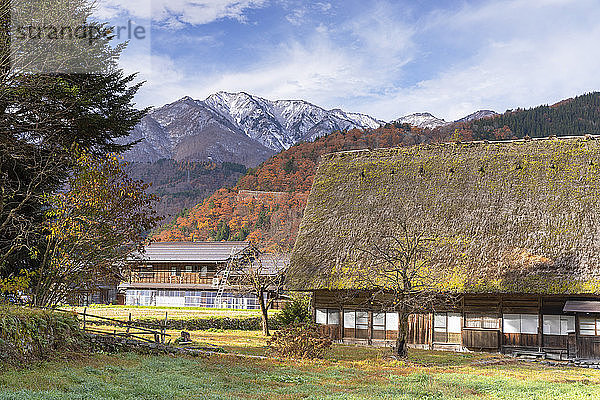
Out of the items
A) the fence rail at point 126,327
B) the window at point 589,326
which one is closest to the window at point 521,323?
the window at point 589,326

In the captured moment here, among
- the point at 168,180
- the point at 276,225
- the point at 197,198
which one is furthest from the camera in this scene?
the point at 168,180

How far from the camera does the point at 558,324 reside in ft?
80.3

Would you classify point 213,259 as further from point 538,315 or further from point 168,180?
point 168,180

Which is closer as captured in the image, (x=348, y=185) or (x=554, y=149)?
(x=554, y=149)

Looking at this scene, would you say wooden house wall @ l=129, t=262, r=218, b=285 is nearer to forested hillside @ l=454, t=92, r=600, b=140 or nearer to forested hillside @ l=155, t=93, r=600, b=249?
forested hillside @ l=155, t=93, r=600, b=249

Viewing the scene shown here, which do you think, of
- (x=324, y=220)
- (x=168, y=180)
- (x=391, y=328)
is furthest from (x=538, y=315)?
(x=168, y=180)

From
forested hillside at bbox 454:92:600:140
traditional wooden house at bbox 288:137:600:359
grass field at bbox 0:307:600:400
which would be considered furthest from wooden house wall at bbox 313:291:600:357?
forested hillside at bbox 454:92:600:140

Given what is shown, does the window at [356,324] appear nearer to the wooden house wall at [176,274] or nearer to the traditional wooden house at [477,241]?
the traditional wooden house at [477,241]

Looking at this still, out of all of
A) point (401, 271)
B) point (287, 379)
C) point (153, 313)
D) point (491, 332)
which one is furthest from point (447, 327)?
point (153, 313)

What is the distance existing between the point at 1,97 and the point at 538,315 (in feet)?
72.8

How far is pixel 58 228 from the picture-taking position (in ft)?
66.7

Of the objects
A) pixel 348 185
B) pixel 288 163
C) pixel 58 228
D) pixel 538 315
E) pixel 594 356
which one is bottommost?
pixel 594 356

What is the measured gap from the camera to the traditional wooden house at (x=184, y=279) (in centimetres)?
5522

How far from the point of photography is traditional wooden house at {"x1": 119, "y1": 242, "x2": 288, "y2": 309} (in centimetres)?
5522
